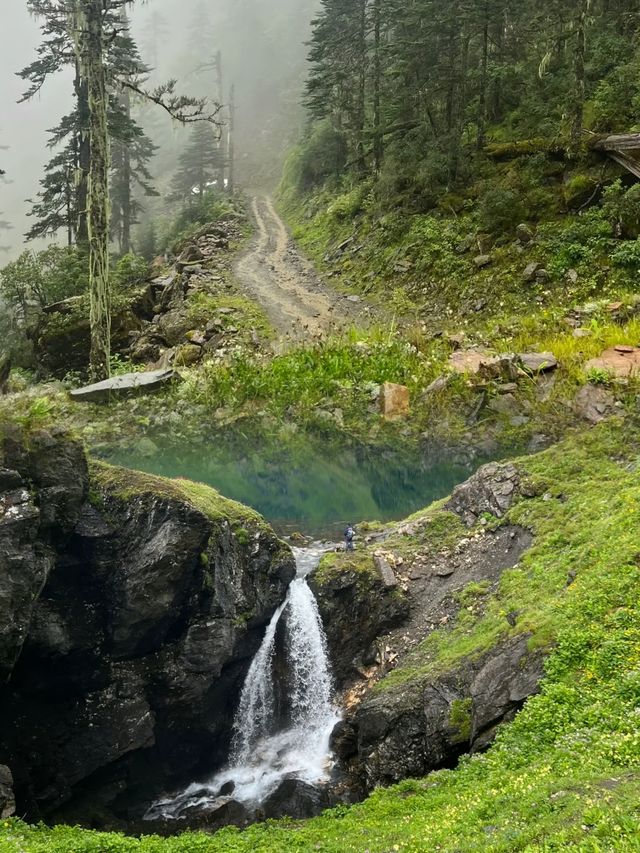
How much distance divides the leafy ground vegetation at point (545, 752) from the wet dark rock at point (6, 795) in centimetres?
29

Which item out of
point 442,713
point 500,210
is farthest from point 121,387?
point 500,210

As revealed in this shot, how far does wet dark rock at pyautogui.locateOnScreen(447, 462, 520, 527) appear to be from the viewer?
1351cm

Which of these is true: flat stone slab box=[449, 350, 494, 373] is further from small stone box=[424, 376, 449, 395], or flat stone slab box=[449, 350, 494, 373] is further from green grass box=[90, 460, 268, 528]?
green grass box=[90, 460, 268, 528]

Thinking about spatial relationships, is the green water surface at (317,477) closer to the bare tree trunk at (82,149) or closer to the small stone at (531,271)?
the small stone at (531,271)

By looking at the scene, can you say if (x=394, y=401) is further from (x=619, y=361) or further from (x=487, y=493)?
(x=619, y=361)

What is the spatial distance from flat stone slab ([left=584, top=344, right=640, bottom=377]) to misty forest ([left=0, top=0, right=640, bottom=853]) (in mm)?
248

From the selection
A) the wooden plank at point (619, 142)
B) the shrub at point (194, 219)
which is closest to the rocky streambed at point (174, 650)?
the wooden plank at point (619, 142)

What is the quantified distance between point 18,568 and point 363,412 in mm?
11536

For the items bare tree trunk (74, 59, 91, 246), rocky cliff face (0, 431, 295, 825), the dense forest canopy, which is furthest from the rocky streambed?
bare tree trunk (74, 59, 91, 246)

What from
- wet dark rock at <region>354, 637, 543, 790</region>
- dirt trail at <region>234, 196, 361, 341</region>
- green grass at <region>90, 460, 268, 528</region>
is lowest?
wet dark rock at <region>354, 637, 543, 790</region>

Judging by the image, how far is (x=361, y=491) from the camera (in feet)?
56.7

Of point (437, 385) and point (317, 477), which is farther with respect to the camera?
point (437, 385)

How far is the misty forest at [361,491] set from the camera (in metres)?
8.12

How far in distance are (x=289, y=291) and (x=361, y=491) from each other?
1668cm
